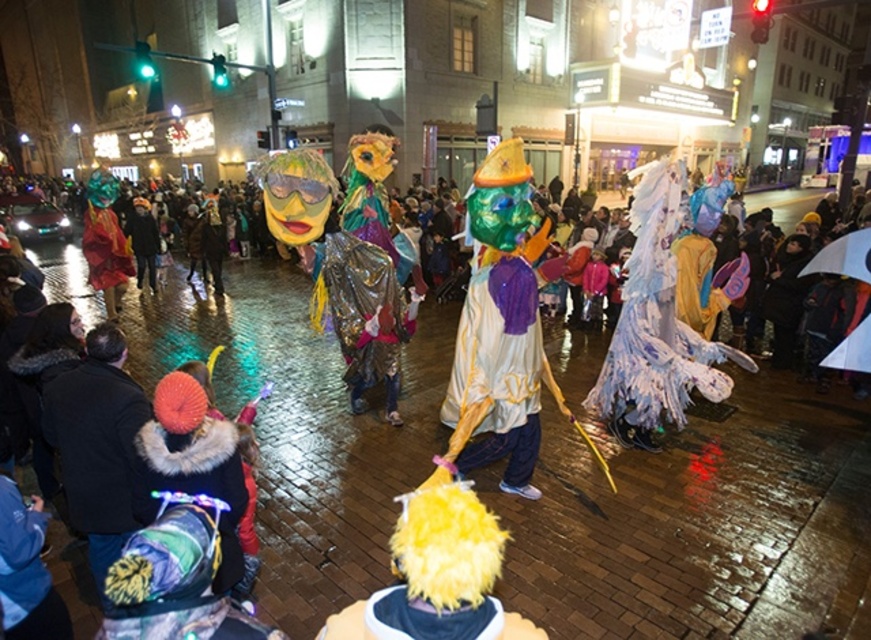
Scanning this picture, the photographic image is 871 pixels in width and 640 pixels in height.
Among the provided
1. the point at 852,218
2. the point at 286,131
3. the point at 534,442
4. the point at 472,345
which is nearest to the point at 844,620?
the point at 534,442

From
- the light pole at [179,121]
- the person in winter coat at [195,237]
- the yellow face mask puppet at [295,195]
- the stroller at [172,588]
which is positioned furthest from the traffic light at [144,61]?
the light pole at [179,121]

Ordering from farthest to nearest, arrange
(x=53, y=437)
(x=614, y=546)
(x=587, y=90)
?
1. (x=587, y=90)
2. (x=614, y=546)
3. (x=53, y=437)

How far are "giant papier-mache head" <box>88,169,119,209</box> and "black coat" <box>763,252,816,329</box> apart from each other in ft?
31.4

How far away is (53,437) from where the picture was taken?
312 centimetres

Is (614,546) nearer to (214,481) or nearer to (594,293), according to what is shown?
(214,481)

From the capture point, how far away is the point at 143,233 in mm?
10570

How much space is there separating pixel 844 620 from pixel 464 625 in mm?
2841

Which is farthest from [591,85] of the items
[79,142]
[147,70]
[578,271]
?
[79,142]

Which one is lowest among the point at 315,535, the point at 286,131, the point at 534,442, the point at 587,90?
the point at 315,535

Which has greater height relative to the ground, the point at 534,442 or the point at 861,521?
the point at 534,442

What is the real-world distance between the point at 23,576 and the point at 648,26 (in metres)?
26.6

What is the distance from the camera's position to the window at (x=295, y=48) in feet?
68.6

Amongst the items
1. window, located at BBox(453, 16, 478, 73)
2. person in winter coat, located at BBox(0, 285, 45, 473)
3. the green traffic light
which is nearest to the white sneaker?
person in winter coat, located at BBox(0, 285, 45, 473)

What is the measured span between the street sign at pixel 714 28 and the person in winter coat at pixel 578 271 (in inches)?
462
